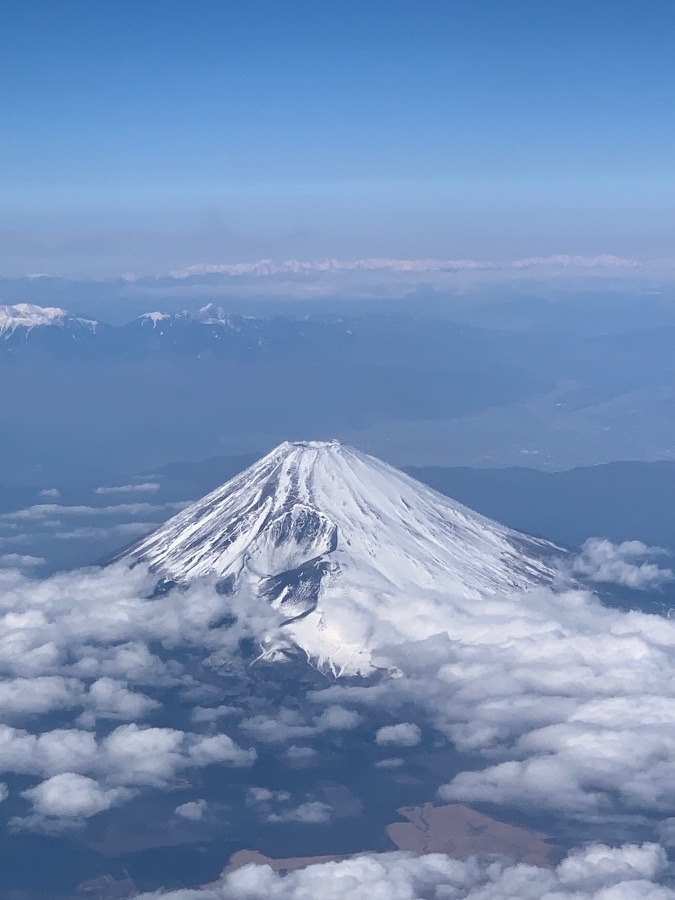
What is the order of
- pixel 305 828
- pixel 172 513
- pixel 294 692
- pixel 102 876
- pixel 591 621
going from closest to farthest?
1. pixel 102 876
2. pixel 305 828
3. pixel 294 692
4. pixel 591 621
5. pixel 172 513

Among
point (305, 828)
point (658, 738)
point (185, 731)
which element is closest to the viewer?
point (305, 828)

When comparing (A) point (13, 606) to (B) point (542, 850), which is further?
(A) point (13, 606)

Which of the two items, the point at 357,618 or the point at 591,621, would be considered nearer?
the point at 357,618

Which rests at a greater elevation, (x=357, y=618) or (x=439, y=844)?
(x=357, y=618)

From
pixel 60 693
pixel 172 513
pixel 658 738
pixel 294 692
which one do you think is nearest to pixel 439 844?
pixel 658 738

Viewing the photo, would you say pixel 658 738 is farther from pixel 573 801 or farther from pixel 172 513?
pixel 172 513

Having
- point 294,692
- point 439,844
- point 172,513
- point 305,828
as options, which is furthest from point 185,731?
point 172,513

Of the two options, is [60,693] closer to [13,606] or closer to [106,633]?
[106,633]
